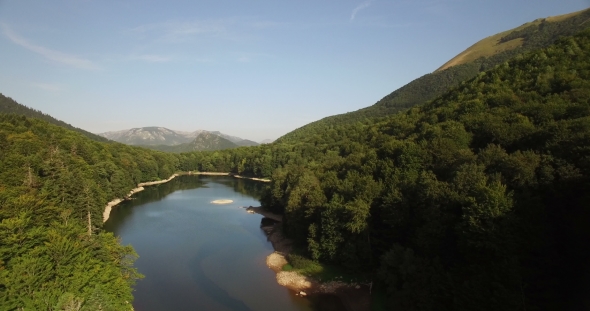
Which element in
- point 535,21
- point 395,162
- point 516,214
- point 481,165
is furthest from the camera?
point 535,21

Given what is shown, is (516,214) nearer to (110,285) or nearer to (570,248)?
(570,248)

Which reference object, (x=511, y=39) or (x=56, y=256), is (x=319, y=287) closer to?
(x=56, y=256)

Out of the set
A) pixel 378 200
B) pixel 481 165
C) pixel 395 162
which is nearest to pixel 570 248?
pixel 481 165

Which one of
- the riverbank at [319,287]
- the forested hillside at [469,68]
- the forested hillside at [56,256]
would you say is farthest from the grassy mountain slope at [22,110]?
the riverbank at [319,287]

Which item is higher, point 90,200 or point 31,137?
point 31,137

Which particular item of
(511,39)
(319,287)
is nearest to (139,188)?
(319,287)
